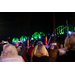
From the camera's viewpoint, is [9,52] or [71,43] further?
[9,52]

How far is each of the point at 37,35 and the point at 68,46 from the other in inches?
957

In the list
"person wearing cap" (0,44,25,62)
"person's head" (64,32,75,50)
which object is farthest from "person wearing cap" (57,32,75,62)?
Result: "person wearing cap" (0,44,25,62)

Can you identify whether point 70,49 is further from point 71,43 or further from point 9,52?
point 9,52

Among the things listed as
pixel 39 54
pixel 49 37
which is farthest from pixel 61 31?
pixel 39 54

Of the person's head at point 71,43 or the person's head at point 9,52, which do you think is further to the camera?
the person's head at point 9,52

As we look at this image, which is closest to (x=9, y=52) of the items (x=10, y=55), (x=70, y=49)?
(x=10, y=55)

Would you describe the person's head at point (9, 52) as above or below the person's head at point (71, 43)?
below

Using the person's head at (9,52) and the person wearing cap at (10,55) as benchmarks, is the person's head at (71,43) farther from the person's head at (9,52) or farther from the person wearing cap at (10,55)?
the person's head at (9,52)

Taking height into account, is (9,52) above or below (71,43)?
below

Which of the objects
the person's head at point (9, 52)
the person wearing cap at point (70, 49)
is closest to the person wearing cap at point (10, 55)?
the person's head at point (9, 52)

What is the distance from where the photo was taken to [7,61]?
2.39 meters

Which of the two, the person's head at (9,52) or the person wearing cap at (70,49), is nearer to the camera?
the person wearing cap at (70,49)

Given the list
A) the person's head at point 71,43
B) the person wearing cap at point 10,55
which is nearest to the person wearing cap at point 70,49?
the person's head at point 71,43

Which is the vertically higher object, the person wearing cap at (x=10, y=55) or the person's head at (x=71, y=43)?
the person's head at (x=71, y=43)
